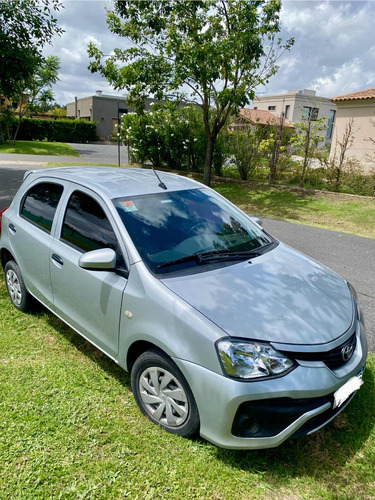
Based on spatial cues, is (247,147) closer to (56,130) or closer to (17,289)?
(17,289)

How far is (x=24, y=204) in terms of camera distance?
3877 millimetres

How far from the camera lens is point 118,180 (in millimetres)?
3379

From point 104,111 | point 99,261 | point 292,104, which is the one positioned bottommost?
point 99,261

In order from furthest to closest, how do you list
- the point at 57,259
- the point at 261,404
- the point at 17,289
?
the point at 17,289
the point at 57,259
the point at 261,404

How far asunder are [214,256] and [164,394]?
1.05 metres

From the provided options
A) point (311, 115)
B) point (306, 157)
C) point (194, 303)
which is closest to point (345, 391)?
point (194, 303)

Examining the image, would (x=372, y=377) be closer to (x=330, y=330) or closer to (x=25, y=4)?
(x=330, y=330)

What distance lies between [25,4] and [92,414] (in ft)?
27.8

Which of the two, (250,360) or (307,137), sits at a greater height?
(307,137)

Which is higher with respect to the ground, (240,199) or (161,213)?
(161,213)

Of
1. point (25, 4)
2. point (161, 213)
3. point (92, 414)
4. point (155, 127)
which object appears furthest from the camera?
point (155, 127)

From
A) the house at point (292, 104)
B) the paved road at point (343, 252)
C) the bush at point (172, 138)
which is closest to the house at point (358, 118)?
the bush at point (172, 138)

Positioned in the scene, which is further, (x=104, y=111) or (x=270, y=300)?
(x=104, y=111)

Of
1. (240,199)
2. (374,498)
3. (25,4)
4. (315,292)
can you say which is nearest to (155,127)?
(240,199)
